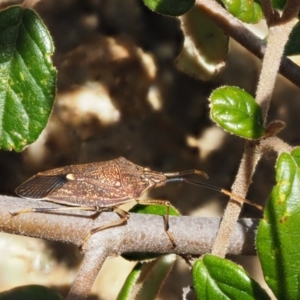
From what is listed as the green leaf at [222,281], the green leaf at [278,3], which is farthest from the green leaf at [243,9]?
the green leaf at [222,281]

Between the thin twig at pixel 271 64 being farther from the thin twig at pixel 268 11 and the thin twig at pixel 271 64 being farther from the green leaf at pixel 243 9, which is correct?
the green leaf at pixel 243 9

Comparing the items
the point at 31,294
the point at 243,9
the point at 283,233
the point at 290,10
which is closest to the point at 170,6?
the point at 243,9

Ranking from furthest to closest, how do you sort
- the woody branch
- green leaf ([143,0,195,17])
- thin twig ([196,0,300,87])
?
thin twig ([196,0,300,87]) < green leaf ([143,0,195,17]) < the woody branch

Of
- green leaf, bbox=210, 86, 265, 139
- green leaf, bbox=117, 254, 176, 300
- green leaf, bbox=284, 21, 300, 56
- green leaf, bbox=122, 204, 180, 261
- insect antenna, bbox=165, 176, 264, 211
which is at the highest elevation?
green leaf, bbox=210, 86, 265, 139

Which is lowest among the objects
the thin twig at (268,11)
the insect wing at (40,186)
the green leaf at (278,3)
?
the insect wing at (40,186)

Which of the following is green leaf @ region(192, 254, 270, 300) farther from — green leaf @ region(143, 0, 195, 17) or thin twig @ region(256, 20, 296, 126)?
green leaf @ region(143, 0, 195, 17)

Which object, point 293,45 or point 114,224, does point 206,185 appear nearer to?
point 114,224

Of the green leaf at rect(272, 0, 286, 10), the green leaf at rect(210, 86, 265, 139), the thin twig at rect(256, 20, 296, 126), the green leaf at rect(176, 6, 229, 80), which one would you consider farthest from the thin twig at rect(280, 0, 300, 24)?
the green leaf at rect(176, 6, 229, 80)
